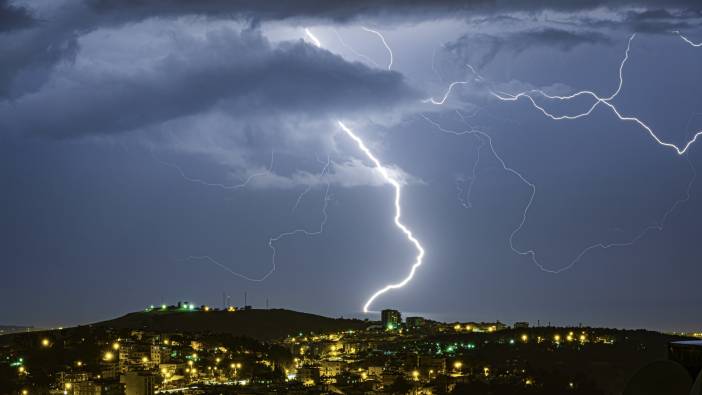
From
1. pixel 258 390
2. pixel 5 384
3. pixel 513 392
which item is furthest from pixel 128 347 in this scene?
pixel 513 392

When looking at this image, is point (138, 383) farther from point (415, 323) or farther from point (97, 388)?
point (415, 323)

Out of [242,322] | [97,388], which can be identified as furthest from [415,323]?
[97,388]

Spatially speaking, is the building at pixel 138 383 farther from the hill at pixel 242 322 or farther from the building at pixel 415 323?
the building at pixel 415 323

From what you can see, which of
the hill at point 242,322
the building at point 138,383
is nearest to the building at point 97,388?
the building at point 138,383

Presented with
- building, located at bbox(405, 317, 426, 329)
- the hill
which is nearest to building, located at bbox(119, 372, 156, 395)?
the hill

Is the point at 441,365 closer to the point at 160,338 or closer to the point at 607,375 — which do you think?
the point at 607,375

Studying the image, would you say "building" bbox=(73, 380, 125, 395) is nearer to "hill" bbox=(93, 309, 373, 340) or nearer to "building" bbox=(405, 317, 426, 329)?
"hill" bbox=(93, 309, 373, 340)
